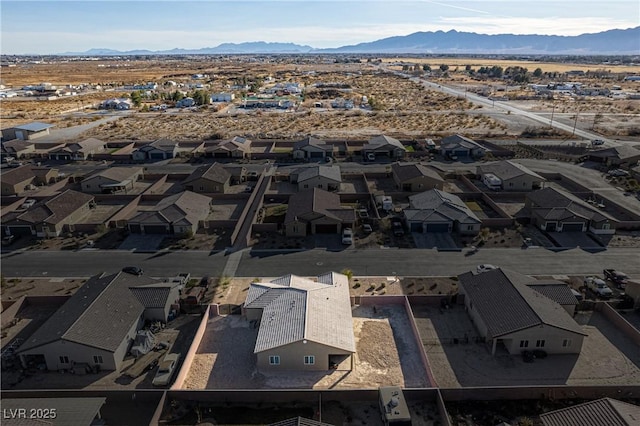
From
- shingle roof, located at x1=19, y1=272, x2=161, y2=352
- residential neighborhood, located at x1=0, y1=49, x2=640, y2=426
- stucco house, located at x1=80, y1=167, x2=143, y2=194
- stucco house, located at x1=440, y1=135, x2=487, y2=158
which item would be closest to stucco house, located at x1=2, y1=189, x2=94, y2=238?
residential neighborhood, located at x1=0, y1=49, x2=640, y2=426

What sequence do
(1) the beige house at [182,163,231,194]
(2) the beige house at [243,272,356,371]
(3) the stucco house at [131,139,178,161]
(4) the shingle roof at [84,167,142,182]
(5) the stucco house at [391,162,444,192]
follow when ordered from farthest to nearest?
(3) the stucco house at [131,139,178,161], (4) the shingle roof at [84,167,142,182], (1) the beige house at [182,163,231,194], (5) the stucco house at [391,162,444,192], (2) the beige house at [243,272,356,371]

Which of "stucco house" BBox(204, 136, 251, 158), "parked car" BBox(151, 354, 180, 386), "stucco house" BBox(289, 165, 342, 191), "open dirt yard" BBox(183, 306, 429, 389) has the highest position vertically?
"stucco house" BBox(204, 136, 251, 158)

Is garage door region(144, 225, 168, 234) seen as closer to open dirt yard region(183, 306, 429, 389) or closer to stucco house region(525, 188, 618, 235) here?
open dirt yard region(183, 306, 429, 389)

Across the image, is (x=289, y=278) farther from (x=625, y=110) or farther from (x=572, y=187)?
(x=625, y=110)

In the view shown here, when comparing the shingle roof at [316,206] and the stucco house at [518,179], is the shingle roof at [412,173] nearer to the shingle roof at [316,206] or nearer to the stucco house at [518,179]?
the stucco house at [518,179]

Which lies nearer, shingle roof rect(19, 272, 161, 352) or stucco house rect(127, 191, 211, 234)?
shingle roof rect(19, 272, 161, 352)

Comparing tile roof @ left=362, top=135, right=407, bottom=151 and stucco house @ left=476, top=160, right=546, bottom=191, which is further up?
tile roof @ left=362, top=135, right=407, bottom=151
